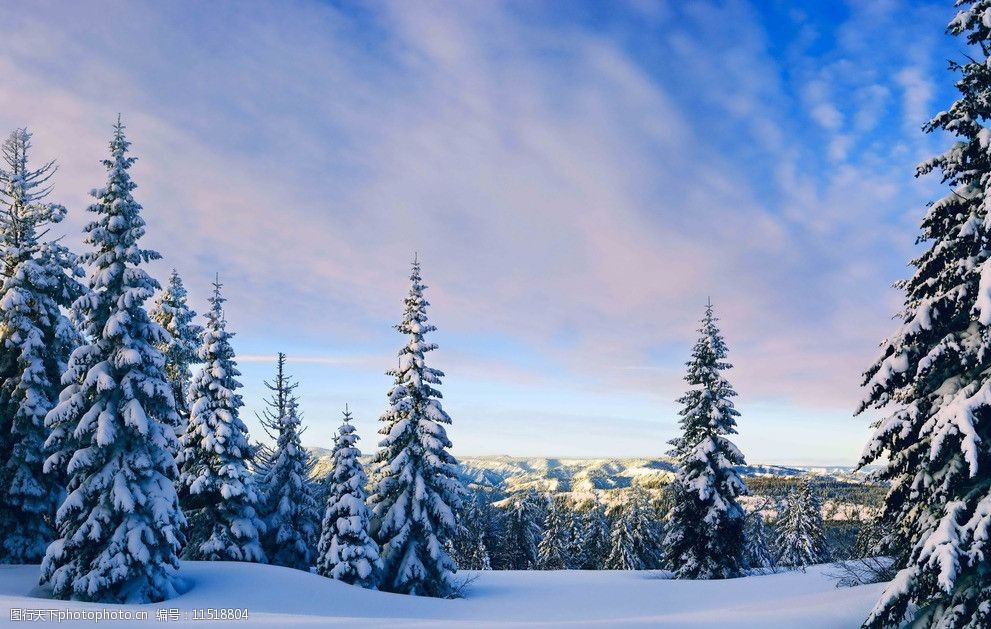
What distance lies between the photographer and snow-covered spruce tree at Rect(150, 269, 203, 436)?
33.3m

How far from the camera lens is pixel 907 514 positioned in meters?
13.3

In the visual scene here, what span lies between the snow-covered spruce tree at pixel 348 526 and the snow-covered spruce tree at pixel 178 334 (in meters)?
10.9

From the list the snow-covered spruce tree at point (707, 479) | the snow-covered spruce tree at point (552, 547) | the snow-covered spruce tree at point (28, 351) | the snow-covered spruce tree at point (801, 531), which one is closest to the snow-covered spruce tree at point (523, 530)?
the snow-covered spruce tree at point (552, 547)

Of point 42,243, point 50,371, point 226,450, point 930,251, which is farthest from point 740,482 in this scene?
point 42,243

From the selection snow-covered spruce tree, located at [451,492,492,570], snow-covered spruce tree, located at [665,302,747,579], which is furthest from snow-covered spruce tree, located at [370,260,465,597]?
snow-covered spruce tree, located at [451,492,492,570]

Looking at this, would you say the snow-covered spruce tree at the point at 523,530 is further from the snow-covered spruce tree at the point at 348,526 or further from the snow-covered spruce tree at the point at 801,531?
the snow-covered spruce tree at the point at 348,526

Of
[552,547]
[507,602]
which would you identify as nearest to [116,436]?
[507,602]

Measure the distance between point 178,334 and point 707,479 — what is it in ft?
101

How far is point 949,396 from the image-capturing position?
37.6 ft

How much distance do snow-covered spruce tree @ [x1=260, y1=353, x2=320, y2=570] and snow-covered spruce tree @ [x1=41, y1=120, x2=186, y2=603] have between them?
12.3 metres

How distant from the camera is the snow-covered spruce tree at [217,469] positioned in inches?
1097

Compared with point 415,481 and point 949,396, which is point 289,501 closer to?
point 415,481

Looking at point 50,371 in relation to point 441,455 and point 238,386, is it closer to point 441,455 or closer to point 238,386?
point 238,386

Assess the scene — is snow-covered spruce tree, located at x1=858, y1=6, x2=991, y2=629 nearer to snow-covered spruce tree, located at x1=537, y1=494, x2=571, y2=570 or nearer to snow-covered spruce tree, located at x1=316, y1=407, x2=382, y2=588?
snow-covered spruce tree, located at x1=316, y1=407, x2=382, y2=588
